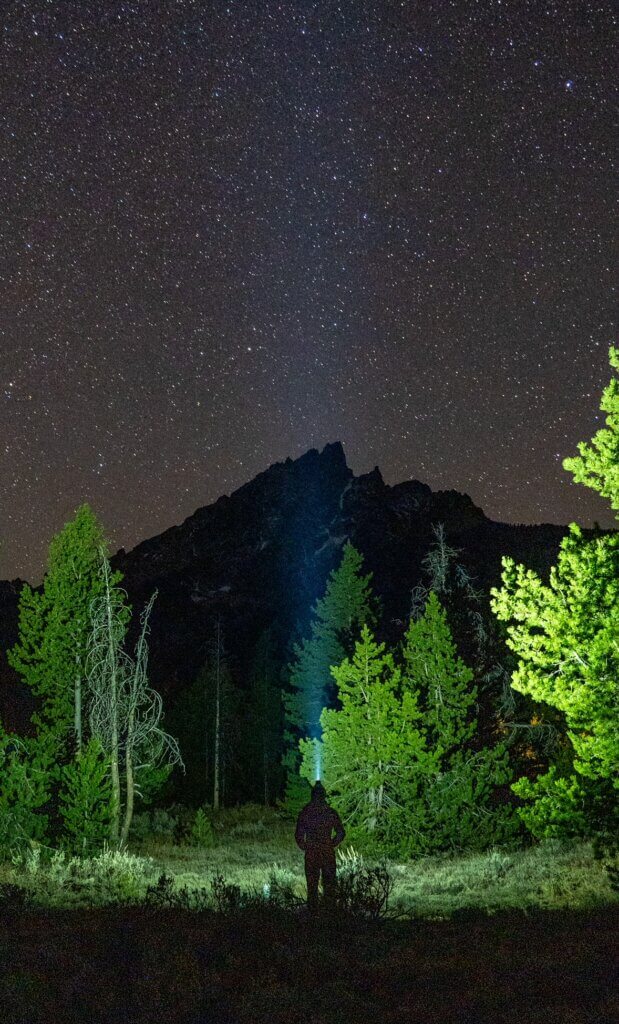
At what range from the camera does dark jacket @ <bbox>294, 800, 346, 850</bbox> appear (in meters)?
11.2


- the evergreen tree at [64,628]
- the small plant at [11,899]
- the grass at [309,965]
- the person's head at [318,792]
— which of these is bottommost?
the small plant at [11,899]

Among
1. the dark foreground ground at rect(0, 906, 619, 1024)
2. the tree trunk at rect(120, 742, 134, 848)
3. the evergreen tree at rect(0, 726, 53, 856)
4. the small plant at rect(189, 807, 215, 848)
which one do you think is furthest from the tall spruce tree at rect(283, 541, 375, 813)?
the dark foreground ground at rect(0, 906, 619, 1024)

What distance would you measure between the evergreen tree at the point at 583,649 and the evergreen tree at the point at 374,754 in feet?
31.5

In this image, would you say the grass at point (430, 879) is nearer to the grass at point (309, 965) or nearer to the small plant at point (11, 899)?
the grass at point (309, 965)

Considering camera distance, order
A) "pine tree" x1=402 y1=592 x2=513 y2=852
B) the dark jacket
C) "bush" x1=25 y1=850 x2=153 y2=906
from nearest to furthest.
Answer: the dark jacket → "bush" x1=25 y1=850 x2=153 y2=906 → "pine tree" x1=402 y1=592 x2=513 y2=852

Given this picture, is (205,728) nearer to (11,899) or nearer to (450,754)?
(450,754)

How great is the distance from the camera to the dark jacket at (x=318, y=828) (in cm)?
1116

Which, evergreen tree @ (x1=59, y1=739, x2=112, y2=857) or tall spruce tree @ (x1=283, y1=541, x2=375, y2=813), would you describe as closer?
evergreen tree @ (x1=59, y1=739, x2=112, y2=857)

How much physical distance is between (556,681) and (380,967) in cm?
703

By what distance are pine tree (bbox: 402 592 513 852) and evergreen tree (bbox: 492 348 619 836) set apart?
933 cm

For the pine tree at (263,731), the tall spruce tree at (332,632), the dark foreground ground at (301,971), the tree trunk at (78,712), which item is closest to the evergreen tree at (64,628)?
the tree trunk at (78,712)

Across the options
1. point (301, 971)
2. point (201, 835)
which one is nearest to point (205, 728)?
point (201, 835)

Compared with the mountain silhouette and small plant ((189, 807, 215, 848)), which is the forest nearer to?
small plant ((189, 807, 215, 848))

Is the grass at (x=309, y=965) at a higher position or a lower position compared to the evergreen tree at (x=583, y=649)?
lower
